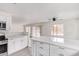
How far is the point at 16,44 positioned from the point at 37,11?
2.12 feet

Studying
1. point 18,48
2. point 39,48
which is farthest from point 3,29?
point 39,48

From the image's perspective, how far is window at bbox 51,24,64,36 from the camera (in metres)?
1.09

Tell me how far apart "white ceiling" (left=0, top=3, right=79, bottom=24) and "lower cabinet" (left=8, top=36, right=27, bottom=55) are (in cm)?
30

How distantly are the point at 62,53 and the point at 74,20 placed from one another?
0.55 m

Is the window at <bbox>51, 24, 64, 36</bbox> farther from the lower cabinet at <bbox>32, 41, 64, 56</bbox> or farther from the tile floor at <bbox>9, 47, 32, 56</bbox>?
the tile floor at <bbox>9, 47, 32, 56</bbox>

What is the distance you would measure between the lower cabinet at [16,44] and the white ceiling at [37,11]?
0.97ft

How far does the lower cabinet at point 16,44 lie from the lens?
1.10 metres

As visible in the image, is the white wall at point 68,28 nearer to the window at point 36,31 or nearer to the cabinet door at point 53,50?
the window at point 36,31

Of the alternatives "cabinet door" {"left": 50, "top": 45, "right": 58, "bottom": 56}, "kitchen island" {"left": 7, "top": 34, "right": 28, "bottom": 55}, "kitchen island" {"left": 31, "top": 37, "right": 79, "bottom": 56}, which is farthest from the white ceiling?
"cabinet door" {"left": 50, "top": 45, "right": 58, "bottom": 56}

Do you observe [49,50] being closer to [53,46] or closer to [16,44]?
[53,46]

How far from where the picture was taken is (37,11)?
44.3 inches

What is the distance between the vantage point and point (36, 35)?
3.92ft

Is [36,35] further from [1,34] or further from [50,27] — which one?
[1,34]

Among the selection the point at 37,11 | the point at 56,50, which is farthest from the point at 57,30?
the point at 37,11
